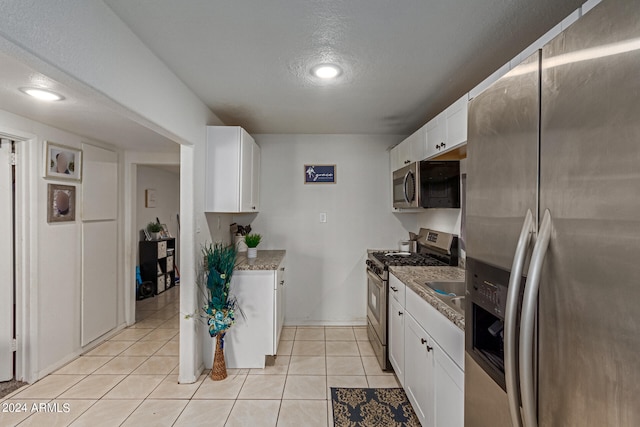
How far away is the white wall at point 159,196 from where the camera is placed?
16.4 feet

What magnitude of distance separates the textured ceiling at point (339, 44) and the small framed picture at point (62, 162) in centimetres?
140

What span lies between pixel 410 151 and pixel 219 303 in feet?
7.02

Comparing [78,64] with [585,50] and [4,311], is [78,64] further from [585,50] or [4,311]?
[4,311]

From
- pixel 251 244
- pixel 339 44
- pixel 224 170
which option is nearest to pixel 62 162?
pixel 224 170

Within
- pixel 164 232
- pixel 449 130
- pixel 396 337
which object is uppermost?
pixel 449 130

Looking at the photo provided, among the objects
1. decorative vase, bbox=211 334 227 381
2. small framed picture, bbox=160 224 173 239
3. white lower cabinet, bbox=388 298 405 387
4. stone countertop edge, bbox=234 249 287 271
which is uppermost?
small framed picture, bbox=160 224 173 239

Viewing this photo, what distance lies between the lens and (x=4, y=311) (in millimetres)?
2420

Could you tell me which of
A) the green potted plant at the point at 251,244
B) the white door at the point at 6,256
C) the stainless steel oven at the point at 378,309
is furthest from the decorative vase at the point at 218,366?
the white door at the point at 6,256

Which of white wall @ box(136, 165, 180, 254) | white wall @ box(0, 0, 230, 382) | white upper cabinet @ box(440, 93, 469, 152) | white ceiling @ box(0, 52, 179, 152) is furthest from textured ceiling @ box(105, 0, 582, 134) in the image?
white wall @ box(136, 165, 180, 254)

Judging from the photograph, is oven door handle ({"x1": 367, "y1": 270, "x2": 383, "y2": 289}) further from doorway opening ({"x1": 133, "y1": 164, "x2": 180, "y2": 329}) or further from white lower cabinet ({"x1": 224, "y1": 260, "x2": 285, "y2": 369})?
doorway opening ({"x1": 133, "y1": 164, "x2": 180, "y2": 329})

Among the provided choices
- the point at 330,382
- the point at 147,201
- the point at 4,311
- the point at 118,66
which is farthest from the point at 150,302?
the point at 118,66

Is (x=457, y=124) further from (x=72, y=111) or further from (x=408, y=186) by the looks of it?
(x=72, y=111)

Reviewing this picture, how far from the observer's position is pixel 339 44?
1.72m

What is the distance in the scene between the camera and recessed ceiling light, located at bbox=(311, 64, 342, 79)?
1.97m
